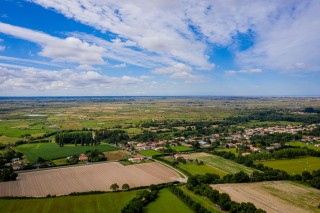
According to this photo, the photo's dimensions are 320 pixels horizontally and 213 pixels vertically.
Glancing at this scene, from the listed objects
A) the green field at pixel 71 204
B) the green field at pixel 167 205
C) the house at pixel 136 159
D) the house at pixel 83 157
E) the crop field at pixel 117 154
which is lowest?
the crop field at pixel 117 154

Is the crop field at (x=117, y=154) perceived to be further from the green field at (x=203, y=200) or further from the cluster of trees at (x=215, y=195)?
the green field at (x=203, y=200)

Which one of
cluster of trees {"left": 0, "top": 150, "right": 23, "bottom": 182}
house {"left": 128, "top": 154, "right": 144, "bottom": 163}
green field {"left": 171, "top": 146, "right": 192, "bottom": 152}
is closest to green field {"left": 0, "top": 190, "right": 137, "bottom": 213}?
cluster of trees {"left": 0, "top": 150, "right": 23, "bottom": 182}

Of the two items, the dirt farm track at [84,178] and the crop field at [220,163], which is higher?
the crop field at [220,163]

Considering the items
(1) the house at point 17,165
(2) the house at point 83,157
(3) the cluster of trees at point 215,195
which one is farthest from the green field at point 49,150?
(3) the cluster of trees at point 215,195

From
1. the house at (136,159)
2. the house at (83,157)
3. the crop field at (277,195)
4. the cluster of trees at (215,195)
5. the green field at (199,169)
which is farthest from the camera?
the house at (83,157)

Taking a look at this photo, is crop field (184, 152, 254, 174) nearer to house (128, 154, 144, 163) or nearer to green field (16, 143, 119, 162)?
house (128, 154, 144, 163)

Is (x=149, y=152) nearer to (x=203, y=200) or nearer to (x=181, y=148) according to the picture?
(x=181, y=148)
